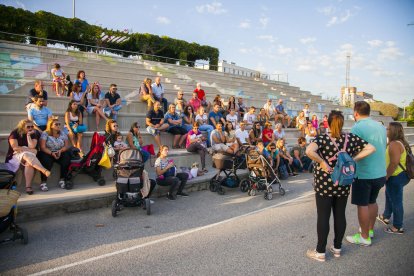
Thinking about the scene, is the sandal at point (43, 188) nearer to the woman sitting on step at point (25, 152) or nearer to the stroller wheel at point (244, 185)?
the woman sitting on step at point (25, 152)

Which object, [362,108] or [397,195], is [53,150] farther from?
[397,195]

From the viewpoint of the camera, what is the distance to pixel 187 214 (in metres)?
6.44

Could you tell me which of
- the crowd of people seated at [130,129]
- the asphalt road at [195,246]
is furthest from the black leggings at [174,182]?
the asphalt road at [195,246]

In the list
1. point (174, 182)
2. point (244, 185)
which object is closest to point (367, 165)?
point (244, 185)

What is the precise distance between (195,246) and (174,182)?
3.07 meters

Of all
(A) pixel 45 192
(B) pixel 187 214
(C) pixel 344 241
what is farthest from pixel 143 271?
(A) pixel 45 192

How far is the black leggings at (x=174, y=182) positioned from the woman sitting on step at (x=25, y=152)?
8.63 ft

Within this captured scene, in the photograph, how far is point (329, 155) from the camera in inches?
159

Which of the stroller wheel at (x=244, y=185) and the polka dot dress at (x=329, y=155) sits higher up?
the polka dot dress at (x=329, y=155)

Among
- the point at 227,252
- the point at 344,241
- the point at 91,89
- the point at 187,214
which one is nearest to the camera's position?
the point at 227,252

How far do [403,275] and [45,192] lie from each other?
6766mm

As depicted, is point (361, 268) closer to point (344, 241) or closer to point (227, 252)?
point (344, 241)

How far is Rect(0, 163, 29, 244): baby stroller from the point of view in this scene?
439 centimetres

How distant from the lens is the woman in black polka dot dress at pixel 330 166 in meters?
4.01
